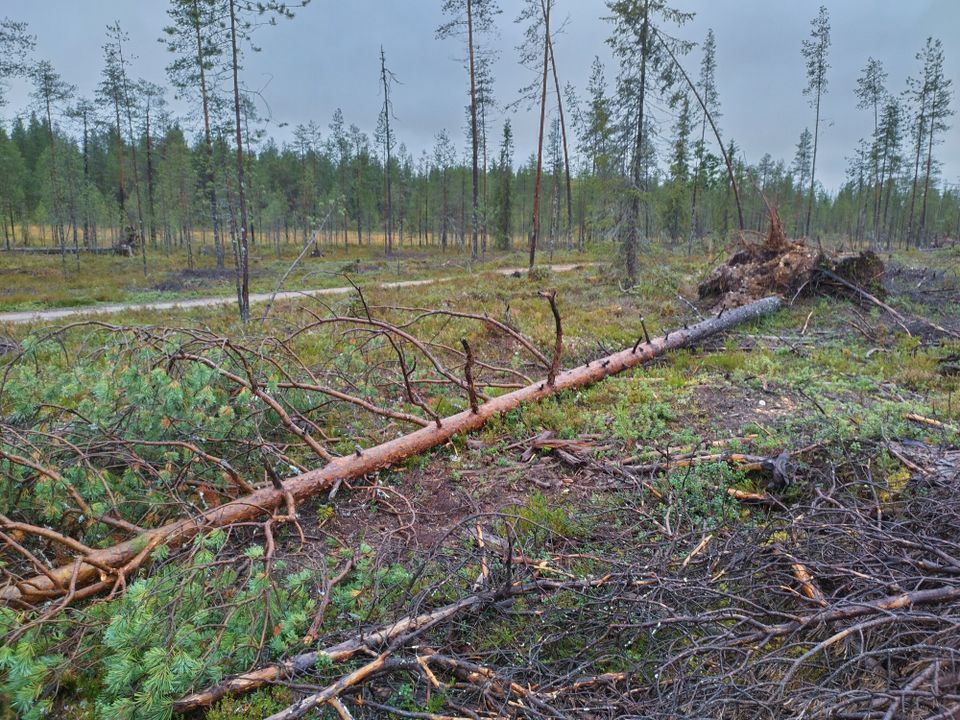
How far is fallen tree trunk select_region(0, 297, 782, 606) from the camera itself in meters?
3.08

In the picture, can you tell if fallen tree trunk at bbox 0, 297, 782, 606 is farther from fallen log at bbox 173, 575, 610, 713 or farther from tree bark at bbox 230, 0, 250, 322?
tree bark at bbox 230, 0, 250, 322

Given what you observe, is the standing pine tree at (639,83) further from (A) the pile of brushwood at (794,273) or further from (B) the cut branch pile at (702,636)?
(B) the cut branch pile at (702,636)

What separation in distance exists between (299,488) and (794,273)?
1294cm

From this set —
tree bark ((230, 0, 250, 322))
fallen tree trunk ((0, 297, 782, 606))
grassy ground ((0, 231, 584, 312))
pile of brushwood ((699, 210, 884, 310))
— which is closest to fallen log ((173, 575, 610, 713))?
fallen tree trunk ((0, 297, 782, 606))

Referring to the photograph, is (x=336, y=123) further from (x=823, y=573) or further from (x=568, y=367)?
(x=823, y=573)

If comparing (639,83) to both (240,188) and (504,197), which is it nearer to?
(240,188)

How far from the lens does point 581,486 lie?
468 centimetres

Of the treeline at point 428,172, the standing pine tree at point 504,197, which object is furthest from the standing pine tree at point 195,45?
the standing pine tree at point 504,197

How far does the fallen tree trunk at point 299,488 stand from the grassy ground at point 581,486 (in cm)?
17

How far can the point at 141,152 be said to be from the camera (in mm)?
56906

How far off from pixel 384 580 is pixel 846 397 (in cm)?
572

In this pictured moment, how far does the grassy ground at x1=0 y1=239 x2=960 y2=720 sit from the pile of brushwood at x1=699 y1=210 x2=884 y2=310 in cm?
306

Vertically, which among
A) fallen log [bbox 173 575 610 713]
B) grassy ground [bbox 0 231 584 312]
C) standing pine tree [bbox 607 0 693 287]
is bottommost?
fallen log [bbox 173 575 610 713]

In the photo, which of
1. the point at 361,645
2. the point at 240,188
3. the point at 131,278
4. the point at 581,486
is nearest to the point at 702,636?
the point at 361,645
